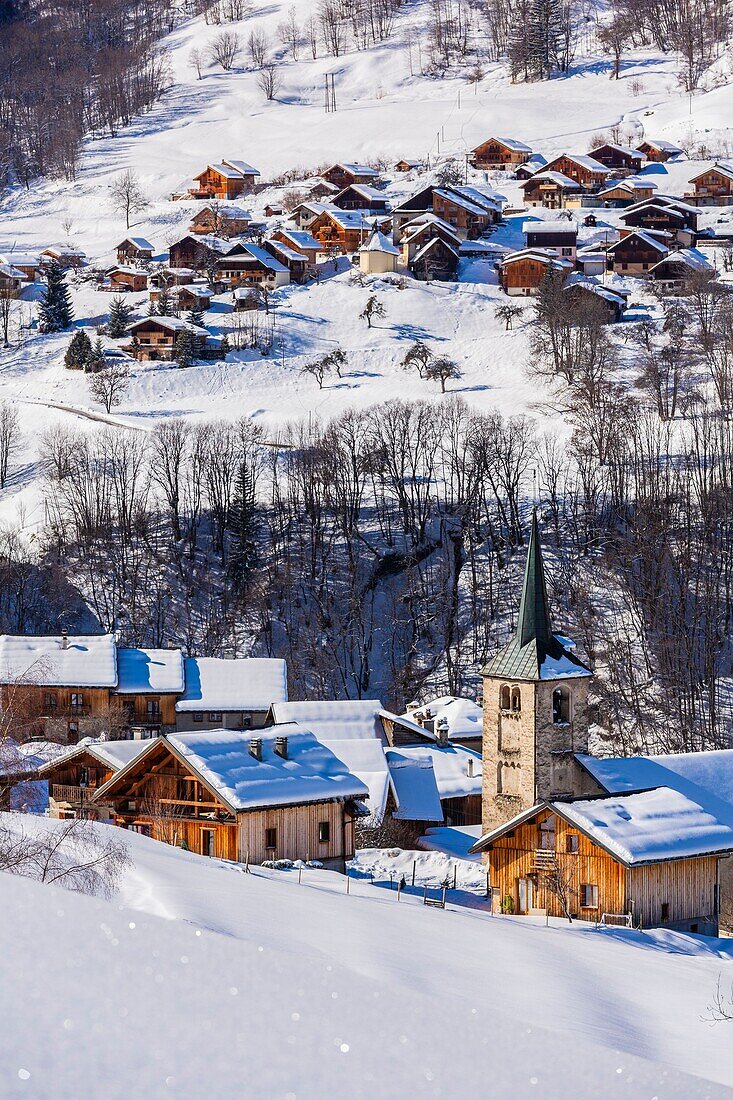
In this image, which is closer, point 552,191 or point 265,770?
point 265,770

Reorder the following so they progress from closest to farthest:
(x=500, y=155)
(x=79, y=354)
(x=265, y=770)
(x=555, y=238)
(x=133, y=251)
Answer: (x=265, y=770), (x=79, y=354), (x=555, y=238), (x=133, y=251), (x=500, y=155)

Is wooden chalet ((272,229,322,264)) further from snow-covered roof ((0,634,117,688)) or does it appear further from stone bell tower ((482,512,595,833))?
stone bell tower ((482,512,595,833))

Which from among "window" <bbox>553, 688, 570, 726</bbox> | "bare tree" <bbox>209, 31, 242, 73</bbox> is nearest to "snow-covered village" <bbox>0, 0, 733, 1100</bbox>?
"window" <bbox>553, 688, 570, 726</bbox>

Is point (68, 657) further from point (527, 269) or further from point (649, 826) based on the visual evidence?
point (527, 269)

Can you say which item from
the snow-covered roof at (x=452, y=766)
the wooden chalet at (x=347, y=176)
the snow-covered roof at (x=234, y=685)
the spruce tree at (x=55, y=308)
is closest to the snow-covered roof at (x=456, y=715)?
the snow-covered roof at (x=452, y=766)

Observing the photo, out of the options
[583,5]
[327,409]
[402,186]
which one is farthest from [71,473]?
[583,5]

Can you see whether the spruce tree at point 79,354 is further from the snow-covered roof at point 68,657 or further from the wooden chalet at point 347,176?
the wooden chalet at point 347,176

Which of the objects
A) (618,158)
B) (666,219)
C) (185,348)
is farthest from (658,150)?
(185,348)

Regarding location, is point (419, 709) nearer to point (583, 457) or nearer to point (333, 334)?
point (583, 457)
